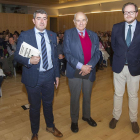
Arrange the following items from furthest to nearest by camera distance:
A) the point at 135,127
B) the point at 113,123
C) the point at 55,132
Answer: the point at 113,123
the point at 135,127
the point at 55,132

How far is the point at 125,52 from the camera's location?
2354mm

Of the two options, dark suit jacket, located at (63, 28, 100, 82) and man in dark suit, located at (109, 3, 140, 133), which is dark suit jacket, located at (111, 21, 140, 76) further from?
dark suit jacket, located at (63, 28, 100, 82)

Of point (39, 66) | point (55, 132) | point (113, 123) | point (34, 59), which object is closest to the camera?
point (34, 59)

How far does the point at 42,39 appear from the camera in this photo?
211 cm

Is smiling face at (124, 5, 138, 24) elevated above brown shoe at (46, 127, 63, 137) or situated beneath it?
elevated above

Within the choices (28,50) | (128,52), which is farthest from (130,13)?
(28,50)

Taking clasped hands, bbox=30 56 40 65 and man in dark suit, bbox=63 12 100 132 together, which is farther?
man in dark suit, bbox=63 12 100 132

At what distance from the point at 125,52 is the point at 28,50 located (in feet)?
4.24

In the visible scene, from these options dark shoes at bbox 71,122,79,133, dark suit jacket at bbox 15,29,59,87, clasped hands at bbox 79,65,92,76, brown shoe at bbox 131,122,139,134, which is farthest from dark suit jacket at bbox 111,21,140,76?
dark shoes at bbox 71,122,79,133

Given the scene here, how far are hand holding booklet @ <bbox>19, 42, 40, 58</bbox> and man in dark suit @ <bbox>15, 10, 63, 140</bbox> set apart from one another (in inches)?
1.8

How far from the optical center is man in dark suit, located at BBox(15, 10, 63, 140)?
6.66 ft

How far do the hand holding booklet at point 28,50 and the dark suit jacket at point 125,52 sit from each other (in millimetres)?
1157

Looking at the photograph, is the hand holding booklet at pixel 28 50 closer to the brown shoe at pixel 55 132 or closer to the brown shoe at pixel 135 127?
the brown shoe at pixel 55 132

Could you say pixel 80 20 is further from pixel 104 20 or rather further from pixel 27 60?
pixel 104 20
